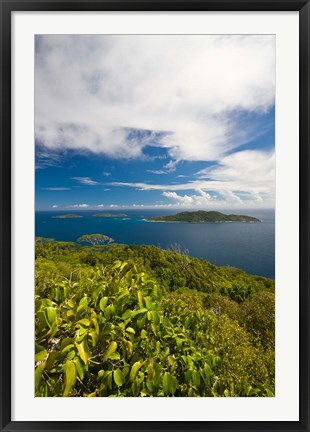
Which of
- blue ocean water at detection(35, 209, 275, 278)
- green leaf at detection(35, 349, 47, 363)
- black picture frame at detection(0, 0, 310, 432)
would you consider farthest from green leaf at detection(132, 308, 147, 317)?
blue ocean water at detection(35, 209, 275, 278)

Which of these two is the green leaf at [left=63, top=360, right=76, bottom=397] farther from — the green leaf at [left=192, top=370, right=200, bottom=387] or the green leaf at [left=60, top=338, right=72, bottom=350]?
the green leaf at [left=192, top=370, right=200, bottom=387]

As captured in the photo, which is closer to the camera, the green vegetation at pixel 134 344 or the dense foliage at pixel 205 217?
the green vegetation at pixel 134 344

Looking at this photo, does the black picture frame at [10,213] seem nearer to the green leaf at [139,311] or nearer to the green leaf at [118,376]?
the green leaf at [118,376]

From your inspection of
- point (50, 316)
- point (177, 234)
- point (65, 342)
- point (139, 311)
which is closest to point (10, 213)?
point (50, 316)

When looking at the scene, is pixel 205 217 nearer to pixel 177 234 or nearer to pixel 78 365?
pixel 177 234

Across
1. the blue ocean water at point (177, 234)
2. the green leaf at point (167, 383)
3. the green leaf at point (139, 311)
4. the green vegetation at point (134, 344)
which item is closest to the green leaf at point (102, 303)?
the green vegetation at point (134, 344)

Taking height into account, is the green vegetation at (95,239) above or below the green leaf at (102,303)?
above

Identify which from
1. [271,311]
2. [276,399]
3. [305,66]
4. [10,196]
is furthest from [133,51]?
[276,399]
